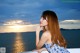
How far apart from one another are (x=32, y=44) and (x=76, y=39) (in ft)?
2.33

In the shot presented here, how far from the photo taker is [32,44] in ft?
10.3

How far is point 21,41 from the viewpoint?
3119 millimetres

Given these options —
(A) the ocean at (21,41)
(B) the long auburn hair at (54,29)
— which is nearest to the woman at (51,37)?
(B) the long auburn hair at (54,29)

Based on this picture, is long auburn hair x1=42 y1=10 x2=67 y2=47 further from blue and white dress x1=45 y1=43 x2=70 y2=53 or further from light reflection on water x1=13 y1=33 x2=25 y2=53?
light reflection on water x1=13 y1=33 x2=25 y2=53

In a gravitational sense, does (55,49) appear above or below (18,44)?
above

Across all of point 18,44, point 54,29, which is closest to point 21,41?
point 18,44

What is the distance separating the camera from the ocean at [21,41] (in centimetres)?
310

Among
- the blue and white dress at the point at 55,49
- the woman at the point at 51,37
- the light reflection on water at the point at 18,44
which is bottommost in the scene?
the light reflection on water at the point at 18,44

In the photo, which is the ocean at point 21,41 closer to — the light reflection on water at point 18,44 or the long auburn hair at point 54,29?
the light reflection on water at point 18,44

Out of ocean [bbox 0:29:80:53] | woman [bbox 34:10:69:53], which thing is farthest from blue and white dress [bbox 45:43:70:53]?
ocean [bbox 0:29:80:53]

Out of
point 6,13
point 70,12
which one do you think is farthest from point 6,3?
point 70,12

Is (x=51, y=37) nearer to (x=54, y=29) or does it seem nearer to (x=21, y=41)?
(x=54, y=29)

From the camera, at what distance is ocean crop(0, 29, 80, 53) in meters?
3.10

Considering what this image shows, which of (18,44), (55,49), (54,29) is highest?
(54,29)
